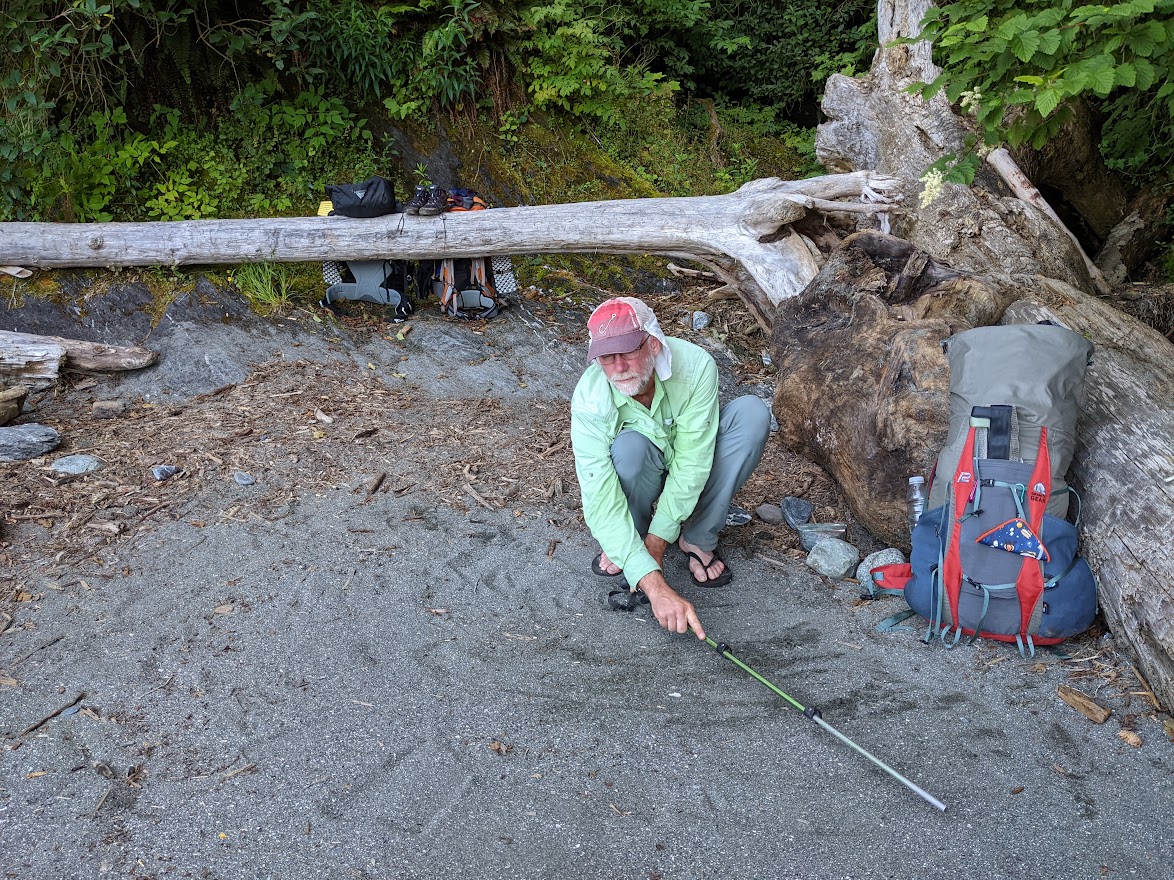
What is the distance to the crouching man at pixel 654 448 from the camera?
328cm

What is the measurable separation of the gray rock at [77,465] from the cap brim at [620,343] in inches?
130

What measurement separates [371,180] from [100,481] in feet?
10.5

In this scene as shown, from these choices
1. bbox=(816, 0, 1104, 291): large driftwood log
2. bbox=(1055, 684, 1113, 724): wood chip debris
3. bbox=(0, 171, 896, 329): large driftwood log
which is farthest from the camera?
bbox=(0, 171, 896, 329): large driftwood log

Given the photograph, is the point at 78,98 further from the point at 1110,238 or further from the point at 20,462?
the point at 1110,238

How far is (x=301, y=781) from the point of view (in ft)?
9.17

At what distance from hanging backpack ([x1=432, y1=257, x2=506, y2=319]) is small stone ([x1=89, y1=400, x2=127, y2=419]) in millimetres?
2557

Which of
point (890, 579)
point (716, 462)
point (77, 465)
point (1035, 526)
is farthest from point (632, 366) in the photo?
point (77, 465)

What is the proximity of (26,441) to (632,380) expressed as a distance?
3861 millimetres

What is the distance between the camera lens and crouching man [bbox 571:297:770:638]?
3.28 m

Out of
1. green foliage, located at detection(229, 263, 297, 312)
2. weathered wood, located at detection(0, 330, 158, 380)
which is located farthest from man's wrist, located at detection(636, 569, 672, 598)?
green foliage, located at detection(229, 263, 297, 312)

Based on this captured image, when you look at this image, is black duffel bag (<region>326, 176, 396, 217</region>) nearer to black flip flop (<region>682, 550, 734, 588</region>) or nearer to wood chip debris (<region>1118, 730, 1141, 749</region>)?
black flip flop (<region>682, 550, 734, 588</region>)

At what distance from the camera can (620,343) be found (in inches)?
127

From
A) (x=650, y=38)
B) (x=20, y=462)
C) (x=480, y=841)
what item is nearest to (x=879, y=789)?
(x=480, y=841)

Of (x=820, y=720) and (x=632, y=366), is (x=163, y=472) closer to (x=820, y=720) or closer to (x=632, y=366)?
(x=632, y=366)
